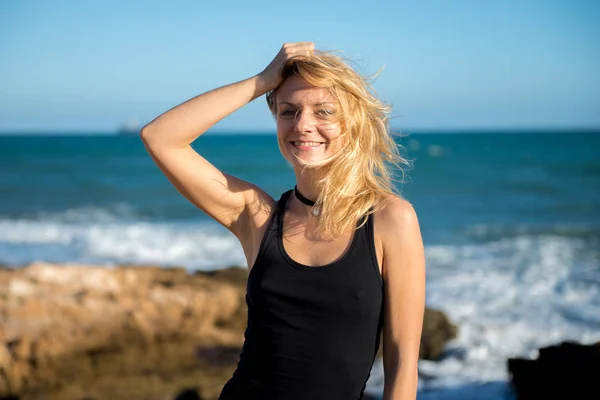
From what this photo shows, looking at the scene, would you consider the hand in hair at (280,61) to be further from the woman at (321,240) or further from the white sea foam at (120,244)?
the white sea foam at (120,244)

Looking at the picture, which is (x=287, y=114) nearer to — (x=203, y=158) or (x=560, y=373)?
(x=203, y=158)

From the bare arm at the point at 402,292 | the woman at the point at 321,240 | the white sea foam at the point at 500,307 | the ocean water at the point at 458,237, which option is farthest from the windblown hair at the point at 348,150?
the white sea foam at the point at 500,307

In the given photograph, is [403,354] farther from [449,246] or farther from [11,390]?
[449,246]

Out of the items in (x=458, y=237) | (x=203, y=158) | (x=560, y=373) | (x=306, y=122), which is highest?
(x=306, y=122)

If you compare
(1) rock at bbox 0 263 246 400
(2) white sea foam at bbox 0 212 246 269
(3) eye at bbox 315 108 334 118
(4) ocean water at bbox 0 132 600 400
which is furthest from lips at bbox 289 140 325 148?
(2) white sea foam at bbox 0 212 246 269

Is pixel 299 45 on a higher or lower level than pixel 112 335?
higher

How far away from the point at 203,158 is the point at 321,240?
1.72 ft

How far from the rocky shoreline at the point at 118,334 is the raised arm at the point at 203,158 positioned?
376cm

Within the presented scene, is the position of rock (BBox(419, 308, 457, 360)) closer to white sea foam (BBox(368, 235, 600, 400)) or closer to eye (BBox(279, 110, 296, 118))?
white sea foam (BBox(368, 235, 600, 400))

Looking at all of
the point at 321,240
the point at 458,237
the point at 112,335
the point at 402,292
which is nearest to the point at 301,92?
the point at 321,240

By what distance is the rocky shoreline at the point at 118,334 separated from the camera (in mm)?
6125

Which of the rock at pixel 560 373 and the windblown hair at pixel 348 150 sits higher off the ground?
the windblown hair at pixel 348 150

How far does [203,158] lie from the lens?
2416 millimetres

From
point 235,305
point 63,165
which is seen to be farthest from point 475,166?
point 235,305
